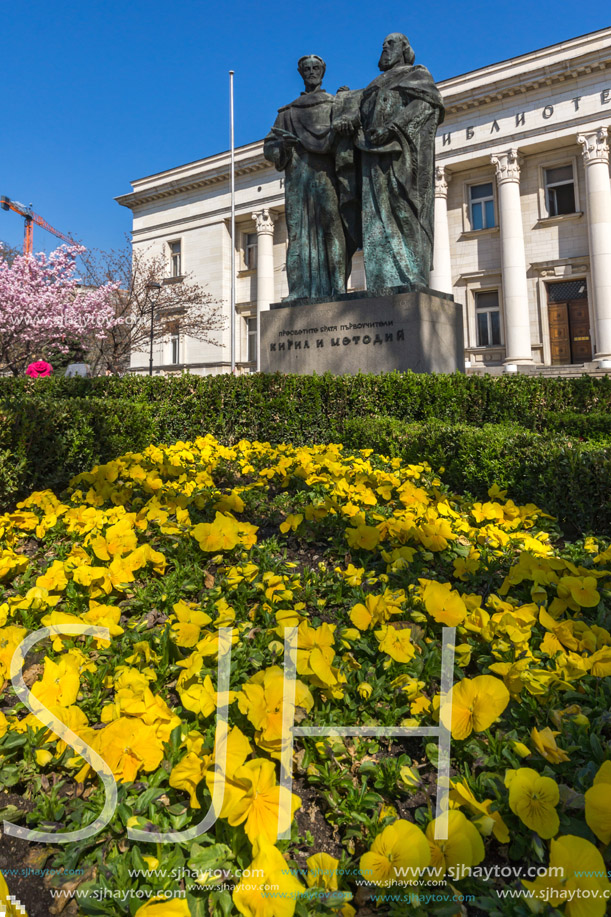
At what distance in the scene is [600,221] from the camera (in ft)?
73.4

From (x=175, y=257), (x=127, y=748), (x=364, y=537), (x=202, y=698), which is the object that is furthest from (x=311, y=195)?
(x=175, y=257)

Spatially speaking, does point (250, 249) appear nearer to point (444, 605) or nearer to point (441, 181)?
point (441, 181)

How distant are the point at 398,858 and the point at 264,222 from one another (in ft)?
110

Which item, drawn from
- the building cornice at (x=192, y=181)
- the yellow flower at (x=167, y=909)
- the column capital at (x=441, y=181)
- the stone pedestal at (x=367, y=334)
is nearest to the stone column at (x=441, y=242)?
the column capital at (x=441, y=181)

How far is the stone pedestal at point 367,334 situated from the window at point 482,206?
20.8 m

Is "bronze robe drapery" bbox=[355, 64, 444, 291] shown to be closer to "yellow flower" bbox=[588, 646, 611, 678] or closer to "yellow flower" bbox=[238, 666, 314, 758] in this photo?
"yellow flower" bbox=[588, 646, 611, 678]

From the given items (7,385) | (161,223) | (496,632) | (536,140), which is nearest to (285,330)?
(7,385)

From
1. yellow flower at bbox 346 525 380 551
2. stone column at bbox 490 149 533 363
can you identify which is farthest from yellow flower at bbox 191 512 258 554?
stone column at bbox 490 149 533 363

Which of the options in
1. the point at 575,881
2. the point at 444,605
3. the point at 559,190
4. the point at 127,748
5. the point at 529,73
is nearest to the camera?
the point at 575,881

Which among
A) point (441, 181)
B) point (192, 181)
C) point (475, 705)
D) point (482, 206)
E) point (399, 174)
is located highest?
point (192, 181)

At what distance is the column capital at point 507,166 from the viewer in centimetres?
2423

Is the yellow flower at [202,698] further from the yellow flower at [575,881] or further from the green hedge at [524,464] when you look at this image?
the green hedge at [524,464]

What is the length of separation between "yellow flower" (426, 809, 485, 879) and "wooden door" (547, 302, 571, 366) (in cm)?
2657

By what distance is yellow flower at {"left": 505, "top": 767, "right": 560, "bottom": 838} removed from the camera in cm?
108
